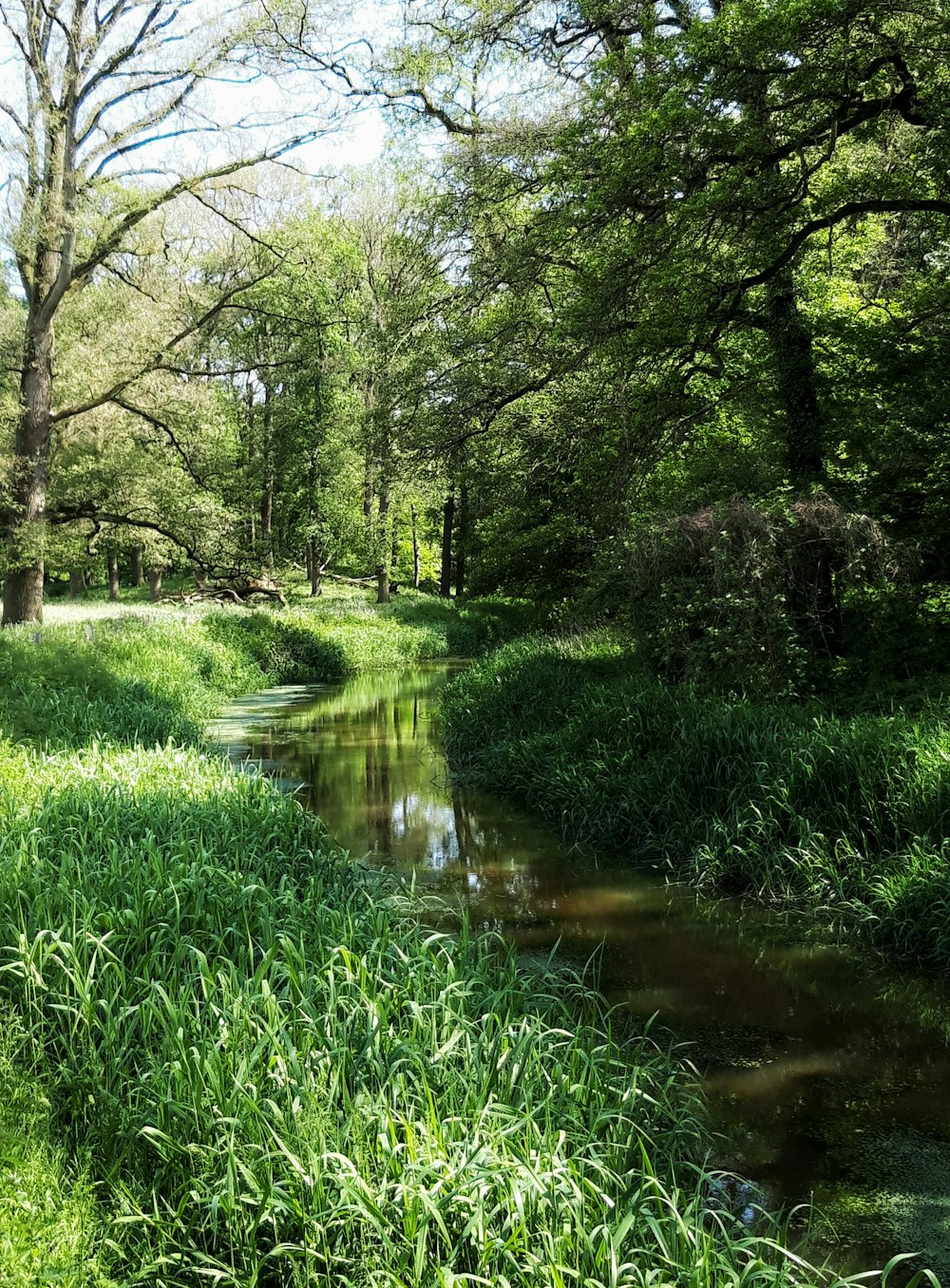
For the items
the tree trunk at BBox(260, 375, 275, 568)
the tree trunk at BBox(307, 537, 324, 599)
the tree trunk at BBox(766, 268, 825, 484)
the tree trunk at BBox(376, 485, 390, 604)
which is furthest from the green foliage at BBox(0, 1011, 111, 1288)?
the tree trunk at BBox(307, 537, 324, 599)

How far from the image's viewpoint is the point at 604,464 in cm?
1337

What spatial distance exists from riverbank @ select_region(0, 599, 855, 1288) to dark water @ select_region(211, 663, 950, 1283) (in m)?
0.33

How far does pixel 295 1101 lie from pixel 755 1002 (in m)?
3.26

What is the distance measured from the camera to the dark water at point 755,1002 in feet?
12.0

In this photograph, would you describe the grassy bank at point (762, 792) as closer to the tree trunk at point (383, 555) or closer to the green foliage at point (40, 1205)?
the green foliage at point (40, 1205)

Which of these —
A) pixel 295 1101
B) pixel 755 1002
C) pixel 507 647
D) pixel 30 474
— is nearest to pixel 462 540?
pixel 507 647

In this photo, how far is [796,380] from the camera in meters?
11.0

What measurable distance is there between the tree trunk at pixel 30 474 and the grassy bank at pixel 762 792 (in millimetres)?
10390

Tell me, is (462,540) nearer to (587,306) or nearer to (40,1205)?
(587,306)

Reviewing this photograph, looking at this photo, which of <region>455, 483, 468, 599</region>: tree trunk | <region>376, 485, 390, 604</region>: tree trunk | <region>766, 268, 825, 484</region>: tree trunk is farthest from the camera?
<region>376, 485, 390, 604</region>: tree trunk

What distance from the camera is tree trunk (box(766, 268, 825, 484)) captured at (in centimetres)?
1091

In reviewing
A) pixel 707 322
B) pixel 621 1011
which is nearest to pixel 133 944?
pixel 621 1011

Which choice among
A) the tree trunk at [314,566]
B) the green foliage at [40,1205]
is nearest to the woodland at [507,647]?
the green foliage at [40,1205]

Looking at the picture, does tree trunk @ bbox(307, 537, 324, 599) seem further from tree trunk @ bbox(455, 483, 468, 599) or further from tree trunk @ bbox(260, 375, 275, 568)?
tree trunk @ bbox(455, 483, 468, 599)
